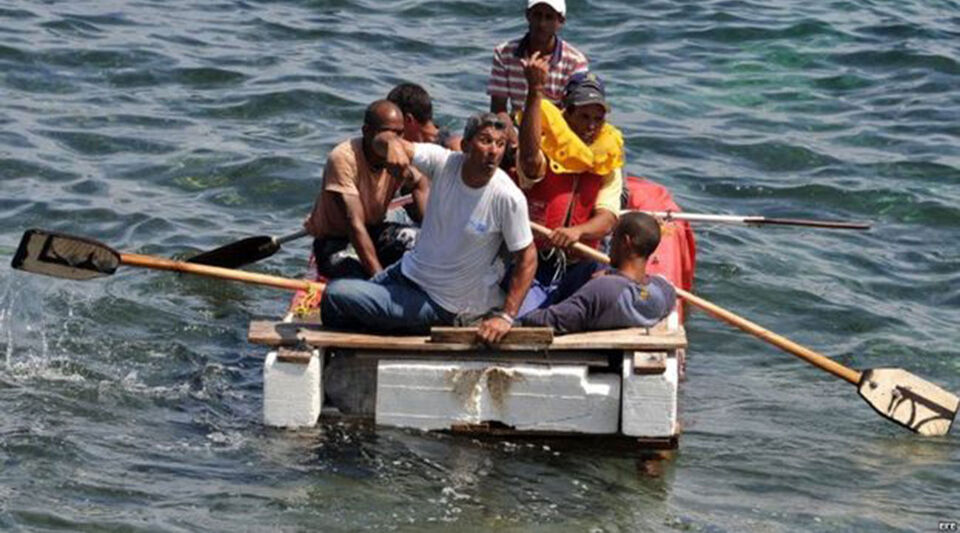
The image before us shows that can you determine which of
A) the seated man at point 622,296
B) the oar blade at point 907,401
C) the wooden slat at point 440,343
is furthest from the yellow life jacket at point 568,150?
the oar blade at point 907,401

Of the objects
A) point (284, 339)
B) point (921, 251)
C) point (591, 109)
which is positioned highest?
point (591, 109)

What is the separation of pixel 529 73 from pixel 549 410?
62.1 inches

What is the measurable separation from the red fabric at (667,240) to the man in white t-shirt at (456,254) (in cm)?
177

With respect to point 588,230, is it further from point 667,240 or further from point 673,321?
point 667,240

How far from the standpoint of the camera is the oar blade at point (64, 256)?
30.6ft

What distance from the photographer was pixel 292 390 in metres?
8.55

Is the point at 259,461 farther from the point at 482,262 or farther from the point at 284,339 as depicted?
the point at 482,262

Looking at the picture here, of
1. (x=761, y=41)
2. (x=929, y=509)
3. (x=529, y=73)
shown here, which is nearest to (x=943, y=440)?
(x=929, y=509)

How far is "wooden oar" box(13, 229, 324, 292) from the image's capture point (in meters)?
9.27

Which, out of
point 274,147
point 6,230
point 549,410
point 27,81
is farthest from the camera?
point 27,81

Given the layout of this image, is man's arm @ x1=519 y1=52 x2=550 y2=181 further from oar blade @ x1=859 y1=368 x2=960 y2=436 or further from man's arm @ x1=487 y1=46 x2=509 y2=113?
oar blade @ x1=859 y1=368 x2=960 y2=436

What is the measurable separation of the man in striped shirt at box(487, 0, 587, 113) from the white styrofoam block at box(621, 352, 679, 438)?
239 cm

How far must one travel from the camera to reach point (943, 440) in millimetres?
9688

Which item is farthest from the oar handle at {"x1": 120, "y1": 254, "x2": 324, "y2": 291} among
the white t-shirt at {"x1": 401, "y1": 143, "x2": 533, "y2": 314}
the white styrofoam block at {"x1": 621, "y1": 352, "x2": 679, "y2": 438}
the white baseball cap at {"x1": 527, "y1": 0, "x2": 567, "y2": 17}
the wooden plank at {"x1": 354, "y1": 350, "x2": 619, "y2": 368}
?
the white baseball cap at {"x1": 527, "y1": 0, "x2": 567, "y2": 17}
